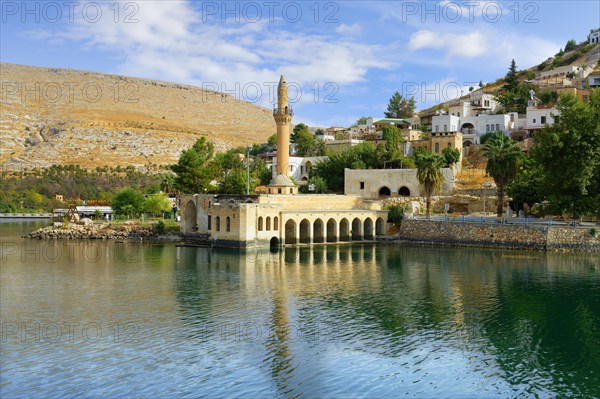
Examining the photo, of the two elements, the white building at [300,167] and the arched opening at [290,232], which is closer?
the arched opening at [290,232]

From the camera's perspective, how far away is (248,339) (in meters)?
21.0

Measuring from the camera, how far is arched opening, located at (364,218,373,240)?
54394 mm

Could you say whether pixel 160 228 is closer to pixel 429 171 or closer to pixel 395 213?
pixel 395 213

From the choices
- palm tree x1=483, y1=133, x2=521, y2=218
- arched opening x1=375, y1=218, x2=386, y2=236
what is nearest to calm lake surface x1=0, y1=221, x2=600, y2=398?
palm tree x1=483, y1=133, x2=521, y2=218

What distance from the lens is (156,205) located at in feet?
222

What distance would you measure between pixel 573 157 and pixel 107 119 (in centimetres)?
11866

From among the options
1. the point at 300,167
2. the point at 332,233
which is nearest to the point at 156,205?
the point at 300,167

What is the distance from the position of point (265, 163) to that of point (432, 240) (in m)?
39.8

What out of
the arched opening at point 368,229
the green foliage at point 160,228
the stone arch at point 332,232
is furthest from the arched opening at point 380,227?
the green foliage at point 160,228

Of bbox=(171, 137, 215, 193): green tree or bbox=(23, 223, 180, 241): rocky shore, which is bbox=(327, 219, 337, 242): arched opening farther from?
bbox=(171, 137, 215, 193): green tree

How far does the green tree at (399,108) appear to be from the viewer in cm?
10731

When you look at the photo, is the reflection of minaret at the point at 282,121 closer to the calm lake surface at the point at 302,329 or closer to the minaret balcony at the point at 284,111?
the minaret balcony at the point at 284,111

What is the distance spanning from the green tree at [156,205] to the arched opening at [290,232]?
21.5m

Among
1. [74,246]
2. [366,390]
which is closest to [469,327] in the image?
[366,390]
